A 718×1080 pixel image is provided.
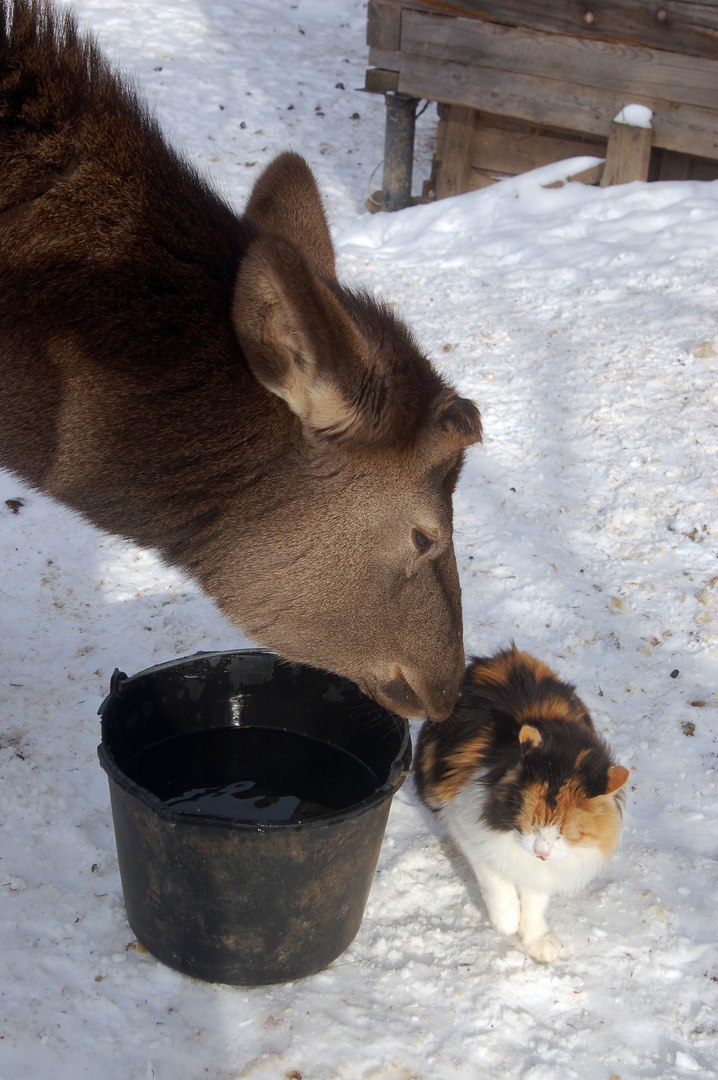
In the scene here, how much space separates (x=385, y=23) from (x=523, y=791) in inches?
301

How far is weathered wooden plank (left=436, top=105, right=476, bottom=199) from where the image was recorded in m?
9.67

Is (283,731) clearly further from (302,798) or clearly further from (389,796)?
(389,796)

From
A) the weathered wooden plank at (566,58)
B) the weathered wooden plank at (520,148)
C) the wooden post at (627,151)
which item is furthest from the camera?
the weathered wooden plank at (520,148)

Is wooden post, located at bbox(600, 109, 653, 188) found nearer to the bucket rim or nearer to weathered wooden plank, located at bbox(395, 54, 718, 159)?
weathered wooden plank, located at bbox(395, 54, 718, 159)

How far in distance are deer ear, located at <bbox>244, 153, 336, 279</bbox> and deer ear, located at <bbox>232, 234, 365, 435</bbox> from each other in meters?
0.86

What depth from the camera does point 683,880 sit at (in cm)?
416

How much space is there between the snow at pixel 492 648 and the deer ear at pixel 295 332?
5.16ft

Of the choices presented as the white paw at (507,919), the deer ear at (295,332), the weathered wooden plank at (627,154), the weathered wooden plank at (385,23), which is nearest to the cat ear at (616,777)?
the white paw at (507,919)

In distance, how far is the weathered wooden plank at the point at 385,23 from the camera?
30.4ft

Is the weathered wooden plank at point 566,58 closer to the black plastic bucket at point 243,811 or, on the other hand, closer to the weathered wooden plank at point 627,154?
the weathered wooden plank at point 627,154

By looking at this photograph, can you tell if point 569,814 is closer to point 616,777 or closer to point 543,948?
point 616,777

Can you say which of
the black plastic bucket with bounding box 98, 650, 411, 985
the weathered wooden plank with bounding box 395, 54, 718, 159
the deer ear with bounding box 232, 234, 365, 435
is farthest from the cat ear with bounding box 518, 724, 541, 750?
the weathered wooden plank with bounding box 395, 54, 718, 159

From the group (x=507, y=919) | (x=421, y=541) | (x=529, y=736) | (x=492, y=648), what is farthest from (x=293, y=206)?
(x=507, y=919)

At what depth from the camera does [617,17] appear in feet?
28.5
